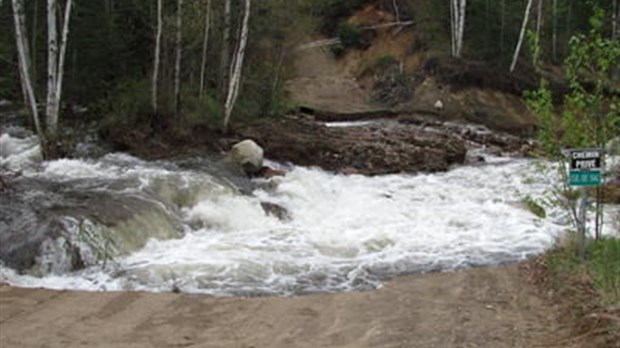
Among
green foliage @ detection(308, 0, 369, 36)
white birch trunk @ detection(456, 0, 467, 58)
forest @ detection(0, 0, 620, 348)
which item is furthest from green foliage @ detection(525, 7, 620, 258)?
green foliage @ detection(308, 0, 369, 36)

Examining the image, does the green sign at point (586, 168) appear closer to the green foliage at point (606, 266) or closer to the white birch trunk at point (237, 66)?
the green foliage at point (606, 266)

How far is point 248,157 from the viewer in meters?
18.9

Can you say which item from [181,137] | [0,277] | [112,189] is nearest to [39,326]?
[0,277]

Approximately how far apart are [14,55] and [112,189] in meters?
13.9

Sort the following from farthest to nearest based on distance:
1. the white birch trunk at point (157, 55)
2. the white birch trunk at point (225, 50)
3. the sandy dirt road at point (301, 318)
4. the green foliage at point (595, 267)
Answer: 1. the white birch trunk at point (225, 50)
2. the white birch trunk at point (157, 55)
3. the sandy dirt road at point (301, 318)
4. the green foliage at point (595, 267)

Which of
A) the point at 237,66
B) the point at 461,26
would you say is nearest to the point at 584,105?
the point at 237,66

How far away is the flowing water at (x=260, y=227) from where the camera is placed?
10.8 metres

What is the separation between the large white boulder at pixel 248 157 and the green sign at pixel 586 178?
11471 millimetres

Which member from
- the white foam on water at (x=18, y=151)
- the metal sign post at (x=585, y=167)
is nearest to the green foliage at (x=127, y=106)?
the white foam on water at (x=18, y=151)

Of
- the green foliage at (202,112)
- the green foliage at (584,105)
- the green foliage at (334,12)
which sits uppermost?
the green foliage at (334,12)

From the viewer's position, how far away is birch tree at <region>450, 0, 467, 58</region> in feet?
120

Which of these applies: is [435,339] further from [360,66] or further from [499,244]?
[360,66]

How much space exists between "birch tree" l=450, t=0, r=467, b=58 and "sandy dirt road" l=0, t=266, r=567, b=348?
28.1 metres

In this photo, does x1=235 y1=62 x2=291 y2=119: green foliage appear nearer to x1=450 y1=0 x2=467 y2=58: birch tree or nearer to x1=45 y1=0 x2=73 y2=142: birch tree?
x1=45 y1=0 x2=73 y2=142: birch tree
